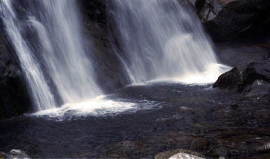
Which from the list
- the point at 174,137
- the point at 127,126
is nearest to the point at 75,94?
the point at 127,126

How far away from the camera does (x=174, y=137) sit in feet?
40.2

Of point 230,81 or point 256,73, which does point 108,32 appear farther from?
point 256,73

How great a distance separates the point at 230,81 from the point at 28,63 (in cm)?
732

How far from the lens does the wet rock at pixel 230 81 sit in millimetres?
17453

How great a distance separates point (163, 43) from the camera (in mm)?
23219

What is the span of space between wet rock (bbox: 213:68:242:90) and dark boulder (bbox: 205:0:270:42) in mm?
8202

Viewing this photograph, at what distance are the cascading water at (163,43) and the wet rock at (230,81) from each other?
1741 millimetres

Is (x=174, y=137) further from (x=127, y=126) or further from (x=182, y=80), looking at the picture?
(x=182, y=80)

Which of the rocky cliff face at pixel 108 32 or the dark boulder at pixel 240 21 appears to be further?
the dark boulder at pixel 240 21

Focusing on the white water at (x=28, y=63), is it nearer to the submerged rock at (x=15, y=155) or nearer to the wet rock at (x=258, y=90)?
the submerged rock at (x=15, y=155)

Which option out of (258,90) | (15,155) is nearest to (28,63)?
(15,155)

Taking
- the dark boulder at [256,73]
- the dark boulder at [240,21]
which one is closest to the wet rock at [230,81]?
the dark boulder at [256,73]

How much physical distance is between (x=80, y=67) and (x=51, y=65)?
1638mm

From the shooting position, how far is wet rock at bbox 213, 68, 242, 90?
17.5 meters
